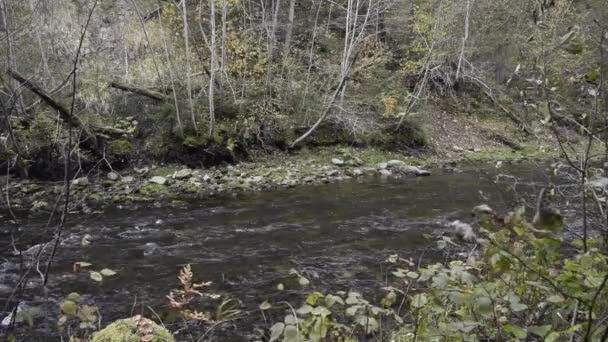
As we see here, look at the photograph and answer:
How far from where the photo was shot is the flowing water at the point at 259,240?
18.3ft

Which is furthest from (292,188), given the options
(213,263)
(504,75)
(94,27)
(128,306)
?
(504,75)

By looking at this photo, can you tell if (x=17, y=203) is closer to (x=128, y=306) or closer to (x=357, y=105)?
(x=128, y=306)

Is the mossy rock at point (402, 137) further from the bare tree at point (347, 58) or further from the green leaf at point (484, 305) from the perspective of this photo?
the green leaf at point (484, 305)

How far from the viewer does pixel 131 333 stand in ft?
10.7

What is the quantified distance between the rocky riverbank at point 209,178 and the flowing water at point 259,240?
0.78 meters

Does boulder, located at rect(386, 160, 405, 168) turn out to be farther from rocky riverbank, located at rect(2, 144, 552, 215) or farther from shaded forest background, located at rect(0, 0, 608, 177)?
shaded forest background, located at rect(0, 0, 608, 177)

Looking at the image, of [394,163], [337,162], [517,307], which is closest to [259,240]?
[517,307]

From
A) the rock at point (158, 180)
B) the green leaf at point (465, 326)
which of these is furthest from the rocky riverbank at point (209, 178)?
the green leaf at point (465, 326)

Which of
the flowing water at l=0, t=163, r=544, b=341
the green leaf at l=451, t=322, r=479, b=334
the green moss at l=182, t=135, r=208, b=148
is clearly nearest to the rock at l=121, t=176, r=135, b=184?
the green moss at l=182, t=135, r=208, b=148

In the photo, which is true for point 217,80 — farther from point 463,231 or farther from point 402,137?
point 463,231

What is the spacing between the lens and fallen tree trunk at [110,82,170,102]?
42.0 ft

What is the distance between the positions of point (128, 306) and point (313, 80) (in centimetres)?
1093

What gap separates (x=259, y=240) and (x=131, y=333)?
4.15 meters

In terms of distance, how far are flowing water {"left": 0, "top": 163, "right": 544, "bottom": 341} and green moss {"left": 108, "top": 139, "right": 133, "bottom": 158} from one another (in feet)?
11.1
